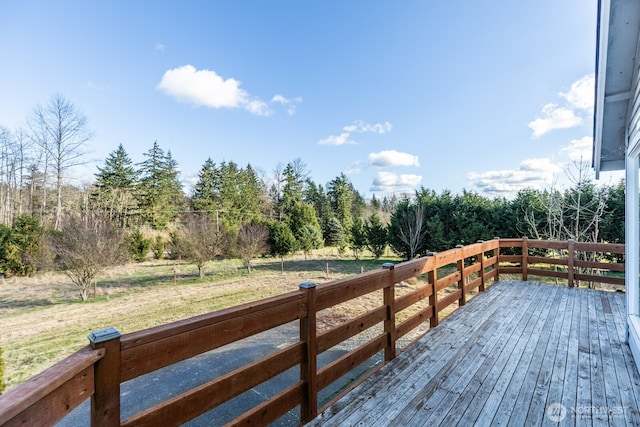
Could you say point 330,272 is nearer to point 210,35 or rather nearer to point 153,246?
point 210,35

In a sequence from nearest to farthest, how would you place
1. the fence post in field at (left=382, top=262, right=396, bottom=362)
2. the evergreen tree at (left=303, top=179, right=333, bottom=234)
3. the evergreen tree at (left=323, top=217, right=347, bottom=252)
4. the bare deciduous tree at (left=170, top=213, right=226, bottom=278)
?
the fence post in field at (left=382, top=262, right=396, bottom=362) < the bare deciduous tree at (left=170, top=213, right=226, bottom=278) < the evergreen tree at (left=323, top=217, right=347, bottom=252) < the evergreen tree at (left=303, top=179, right=333, bottom=234)

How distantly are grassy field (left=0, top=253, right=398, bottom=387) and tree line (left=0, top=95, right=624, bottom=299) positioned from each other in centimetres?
93

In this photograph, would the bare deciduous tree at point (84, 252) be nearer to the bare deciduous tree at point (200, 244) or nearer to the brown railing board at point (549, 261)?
the bare deciduous tree at point (200, 244)

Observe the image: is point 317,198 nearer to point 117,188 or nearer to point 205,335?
point 117,188

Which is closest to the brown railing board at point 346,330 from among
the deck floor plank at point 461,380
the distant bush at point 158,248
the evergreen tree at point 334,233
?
the deck floor plank at point 461,380

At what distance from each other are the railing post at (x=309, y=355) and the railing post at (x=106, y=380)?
109 centimetres

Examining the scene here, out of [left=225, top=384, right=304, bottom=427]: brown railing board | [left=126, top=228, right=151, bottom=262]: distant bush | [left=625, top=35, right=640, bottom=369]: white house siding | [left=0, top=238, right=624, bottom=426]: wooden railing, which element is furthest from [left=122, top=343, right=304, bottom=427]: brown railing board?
[left=126, top=228, right=151, bottom=262]: distant bush

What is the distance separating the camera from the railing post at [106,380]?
3.46 ft

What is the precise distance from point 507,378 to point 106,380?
295 cm

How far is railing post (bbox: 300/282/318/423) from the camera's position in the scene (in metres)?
2.00

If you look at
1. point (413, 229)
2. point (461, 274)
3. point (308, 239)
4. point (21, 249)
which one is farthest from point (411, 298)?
point (21, 249)

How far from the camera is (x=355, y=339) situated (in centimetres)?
559

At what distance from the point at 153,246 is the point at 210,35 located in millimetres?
14652

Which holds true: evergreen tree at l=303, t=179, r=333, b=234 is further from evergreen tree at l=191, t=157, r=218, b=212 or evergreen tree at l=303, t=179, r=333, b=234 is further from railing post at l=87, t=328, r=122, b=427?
railing post at l=87, t=328, r=122, b=427
